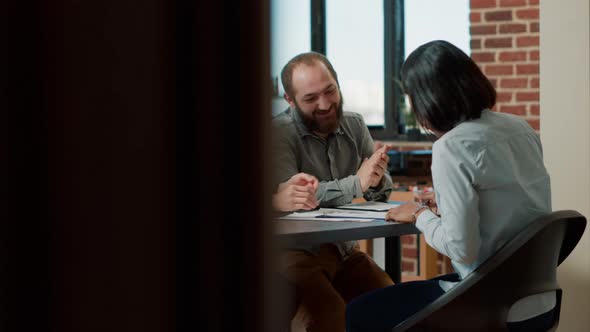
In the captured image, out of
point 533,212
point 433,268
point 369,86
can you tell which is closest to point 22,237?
point 533,212

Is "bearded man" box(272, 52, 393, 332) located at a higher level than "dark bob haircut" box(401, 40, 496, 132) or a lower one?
lower

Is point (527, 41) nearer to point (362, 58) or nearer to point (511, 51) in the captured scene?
point (511, 51)

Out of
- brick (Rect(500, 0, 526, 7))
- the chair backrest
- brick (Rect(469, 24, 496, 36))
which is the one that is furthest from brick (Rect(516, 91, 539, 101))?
the chair backrest

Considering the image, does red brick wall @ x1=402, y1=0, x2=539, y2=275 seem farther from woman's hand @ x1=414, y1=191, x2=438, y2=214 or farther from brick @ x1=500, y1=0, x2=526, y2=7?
woman's hand @ x1=414, y1=191, x2=438, y2=214

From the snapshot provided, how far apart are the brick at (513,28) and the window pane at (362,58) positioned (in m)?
0.93

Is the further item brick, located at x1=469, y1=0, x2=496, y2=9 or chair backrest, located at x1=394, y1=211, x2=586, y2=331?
brick, located at x1=469, y1=0, x2=496, y2=9

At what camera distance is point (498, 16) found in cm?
380

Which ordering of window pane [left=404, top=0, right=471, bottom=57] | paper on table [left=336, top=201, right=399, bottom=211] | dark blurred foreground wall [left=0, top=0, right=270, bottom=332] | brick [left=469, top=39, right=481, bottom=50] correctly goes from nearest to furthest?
dark blurred foreground wall [left=0, top=0, right=270, bottom=332]
paper on table [left=336, top=201, right=399, bottom=211]
brick [left=469, top=39, right=481, bottom=50]
window pane [left=404, top=0, right=471, bottom=57]


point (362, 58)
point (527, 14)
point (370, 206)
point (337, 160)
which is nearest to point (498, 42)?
point (527, 14)

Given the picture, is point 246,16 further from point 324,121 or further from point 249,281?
point 324,121

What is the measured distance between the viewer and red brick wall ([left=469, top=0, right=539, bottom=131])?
376 cm

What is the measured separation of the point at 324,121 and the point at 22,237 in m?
2.05

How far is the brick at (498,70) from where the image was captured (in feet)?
12.4

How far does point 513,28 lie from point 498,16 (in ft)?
0.35
